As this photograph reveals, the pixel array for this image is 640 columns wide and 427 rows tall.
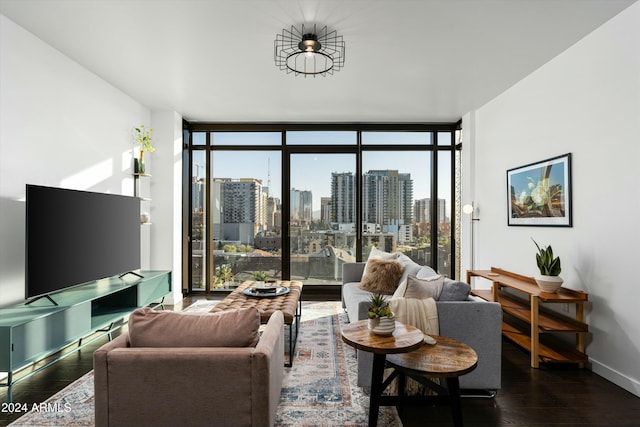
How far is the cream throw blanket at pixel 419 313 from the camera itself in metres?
2.47

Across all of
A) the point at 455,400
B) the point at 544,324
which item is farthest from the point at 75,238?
the point at 544,324

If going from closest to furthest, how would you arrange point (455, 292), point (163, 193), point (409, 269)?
point (455, 292)
point (409, 269)
point (163, 193)

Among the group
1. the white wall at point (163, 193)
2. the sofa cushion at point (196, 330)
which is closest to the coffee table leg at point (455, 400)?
the sofa cushion at point (196, 330)

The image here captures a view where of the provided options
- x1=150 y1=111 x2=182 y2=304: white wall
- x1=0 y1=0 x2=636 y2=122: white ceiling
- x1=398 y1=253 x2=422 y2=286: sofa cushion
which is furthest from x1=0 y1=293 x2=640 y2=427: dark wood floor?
x1=0 y1=0 x2=636 y2=122: white ceiling

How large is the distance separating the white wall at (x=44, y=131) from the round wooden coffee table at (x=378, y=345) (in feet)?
9.18

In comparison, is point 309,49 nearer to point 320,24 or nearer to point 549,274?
point 320,24

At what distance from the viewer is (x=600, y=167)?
9.66 feet

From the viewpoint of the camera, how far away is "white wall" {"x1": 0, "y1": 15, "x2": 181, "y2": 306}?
9.43 feet

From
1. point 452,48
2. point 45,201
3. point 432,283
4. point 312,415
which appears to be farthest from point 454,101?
point 45,201

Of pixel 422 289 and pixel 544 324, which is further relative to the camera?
pixel 544 324

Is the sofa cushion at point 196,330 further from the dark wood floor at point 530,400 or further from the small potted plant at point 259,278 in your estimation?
the small potted plant at point 259,278

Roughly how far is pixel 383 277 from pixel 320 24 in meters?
2.58

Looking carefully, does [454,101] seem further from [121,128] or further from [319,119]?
[121,128]

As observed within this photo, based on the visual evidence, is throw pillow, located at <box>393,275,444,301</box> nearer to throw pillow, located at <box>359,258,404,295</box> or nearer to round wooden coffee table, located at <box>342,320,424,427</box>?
round wooden coffee table, located at <box>342,320,424,427</box>
